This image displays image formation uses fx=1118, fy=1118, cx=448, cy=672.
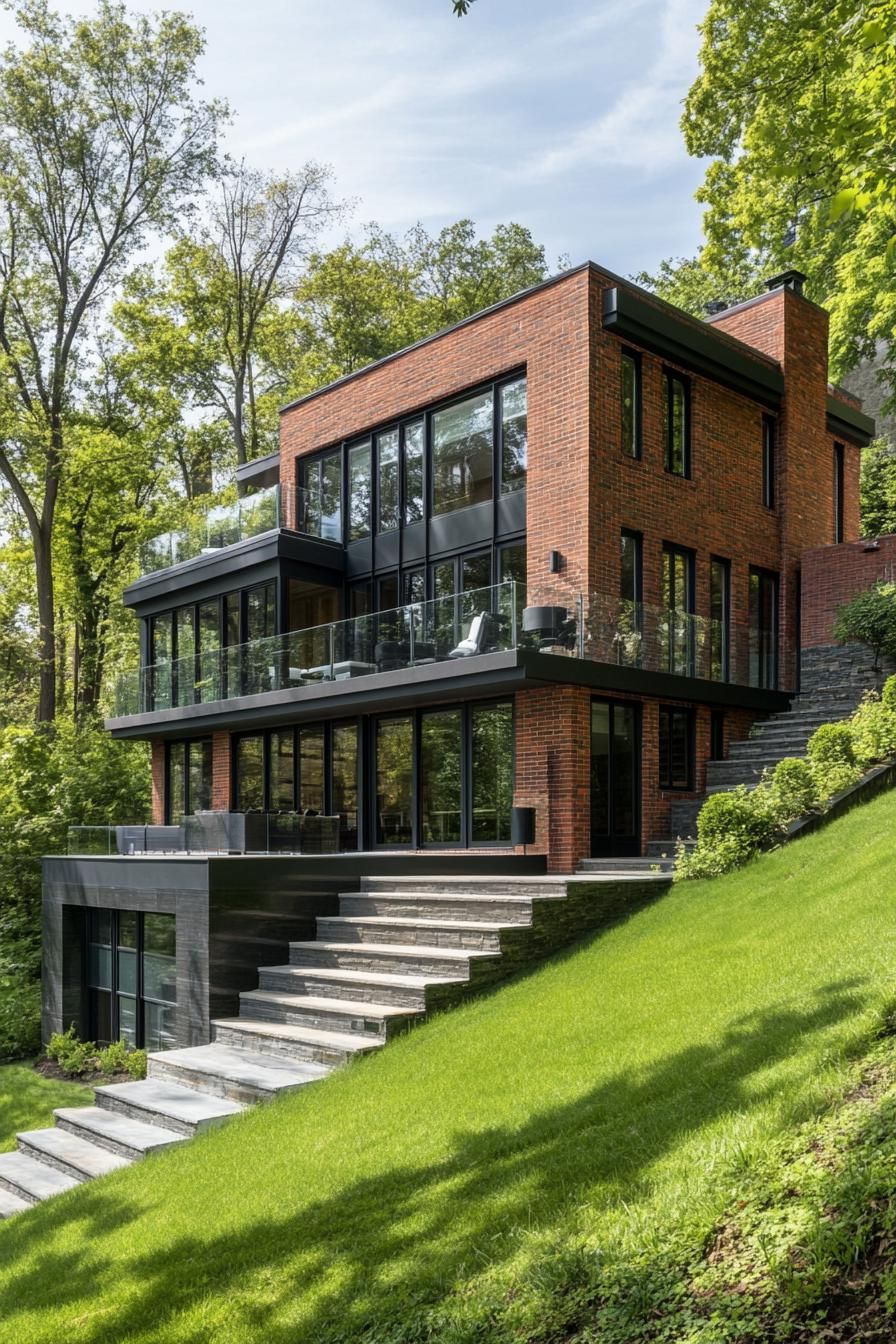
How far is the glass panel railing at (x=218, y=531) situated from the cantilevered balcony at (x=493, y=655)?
106 inches

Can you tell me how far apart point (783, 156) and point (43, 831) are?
19.2m

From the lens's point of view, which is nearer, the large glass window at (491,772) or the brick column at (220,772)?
the large glass window at (491,772)

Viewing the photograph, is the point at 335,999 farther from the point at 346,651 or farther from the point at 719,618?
the point at 719,618

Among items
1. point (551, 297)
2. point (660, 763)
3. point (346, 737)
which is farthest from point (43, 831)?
point (551, 297)

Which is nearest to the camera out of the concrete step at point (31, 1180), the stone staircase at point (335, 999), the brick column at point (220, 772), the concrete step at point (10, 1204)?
the concrete step at point (10, 1204)

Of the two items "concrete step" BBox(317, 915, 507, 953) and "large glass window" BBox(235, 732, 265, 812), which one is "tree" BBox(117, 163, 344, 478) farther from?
"concrete step" BBox(317, 915, 507, 953)

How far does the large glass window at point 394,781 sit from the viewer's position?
1825cm

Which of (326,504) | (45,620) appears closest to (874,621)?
(326,504)

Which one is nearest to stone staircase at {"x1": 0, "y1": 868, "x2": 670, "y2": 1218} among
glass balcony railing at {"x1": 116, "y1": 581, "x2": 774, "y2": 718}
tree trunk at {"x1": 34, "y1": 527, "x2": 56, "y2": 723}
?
glass balcony railing at {"x1": 116, "y1": 581, "x2": 774, "y2": 718}

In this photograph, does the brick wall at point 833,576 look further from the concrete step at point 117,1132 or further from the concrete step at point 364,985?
the concrete step at point 117,1132

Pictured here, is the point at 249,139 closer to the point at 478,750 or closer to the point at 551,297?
the point at 551,297

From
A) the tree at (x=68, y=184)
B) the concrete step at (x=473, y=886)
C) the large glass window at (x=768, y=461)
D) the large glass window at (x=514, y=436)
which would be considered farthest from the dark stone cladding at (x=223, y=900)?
the tree at (x=68, y=184)

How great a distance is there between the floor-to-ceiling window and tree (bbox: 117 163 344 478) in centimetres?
2063

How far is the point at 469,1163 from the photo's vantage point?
6.28 meters
